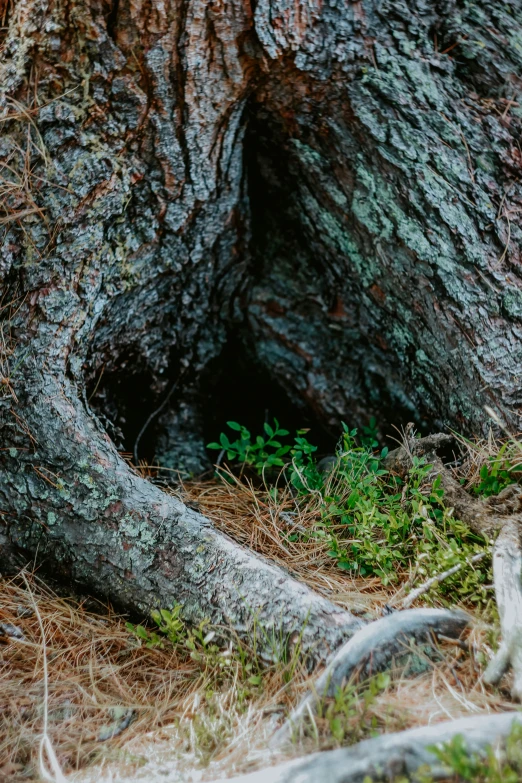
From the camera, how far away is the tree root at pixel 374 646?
1.49 m

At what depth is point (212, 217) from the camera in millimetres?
2561

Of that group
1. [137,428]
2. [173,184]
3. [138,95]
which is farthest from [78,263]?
[137,428]

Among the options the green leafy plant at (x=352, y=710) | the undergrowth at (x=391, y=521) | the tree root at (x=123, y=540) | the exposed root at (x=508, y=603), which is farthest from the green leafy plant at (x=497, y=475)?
the green leafy plant at (x=352, y=710)

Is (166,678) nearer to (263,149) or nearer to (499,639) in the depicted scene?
(499,639)

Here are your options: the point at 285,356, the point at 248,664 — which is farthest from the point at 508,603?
the point at 285,356

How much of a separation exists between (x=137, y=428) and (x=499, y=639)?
1815 millimetres

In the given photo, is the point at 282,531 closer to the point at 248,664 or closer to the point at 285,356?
the point at 248,664

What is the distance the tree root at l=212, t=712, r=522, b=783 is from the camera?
50.4 inches

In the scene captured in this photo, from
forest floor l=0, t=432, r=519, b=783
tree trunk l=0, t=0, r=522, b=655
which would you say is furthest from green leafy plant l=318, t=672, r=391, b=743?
tree trunk l=0, t=0, r=522, b=655

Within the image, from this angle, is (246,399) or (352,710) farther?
(246,399)

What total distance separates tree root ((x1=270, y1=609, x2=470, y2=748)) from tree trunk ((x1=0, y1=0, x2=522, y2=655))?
0.10 m

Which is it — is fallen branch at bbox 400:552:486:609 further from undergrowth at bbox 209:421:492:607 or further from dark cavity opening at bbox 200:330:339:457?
dark cavity opening at bbox 200:330:339:457

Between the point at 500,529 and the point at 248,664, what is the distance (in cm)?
88

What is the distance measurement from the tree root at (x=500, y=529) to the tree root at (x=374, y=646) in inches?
5.4
